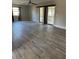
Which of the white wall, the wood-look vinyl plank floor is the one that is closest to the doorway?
the wood-look vinyl plank floor

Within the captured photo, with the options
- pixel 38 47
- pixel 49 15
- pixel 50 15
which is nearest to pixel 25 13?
pixel 49 15

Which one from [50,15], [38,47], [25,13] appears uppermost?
[25,13]

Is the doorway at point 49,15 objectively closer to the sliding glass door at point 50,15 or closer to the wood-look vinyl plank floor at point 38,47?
the sliding glass door at point 50,15

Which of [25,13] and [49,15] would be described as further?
[25,13]

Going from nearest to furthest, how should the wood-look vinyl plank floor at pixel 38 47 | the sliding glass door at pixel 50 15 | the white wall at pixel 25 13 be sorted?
the wood-look vinyl plank floor at pixel 38 47, the sliding glass door at pixel 50 15, the white wall at pixel 25 13

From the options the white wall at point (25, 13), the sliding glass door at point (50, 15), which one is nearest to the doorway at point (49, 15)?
the sliding glass door at point (50, 15)

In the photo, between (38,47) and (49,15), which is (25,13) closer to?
(49,15)
